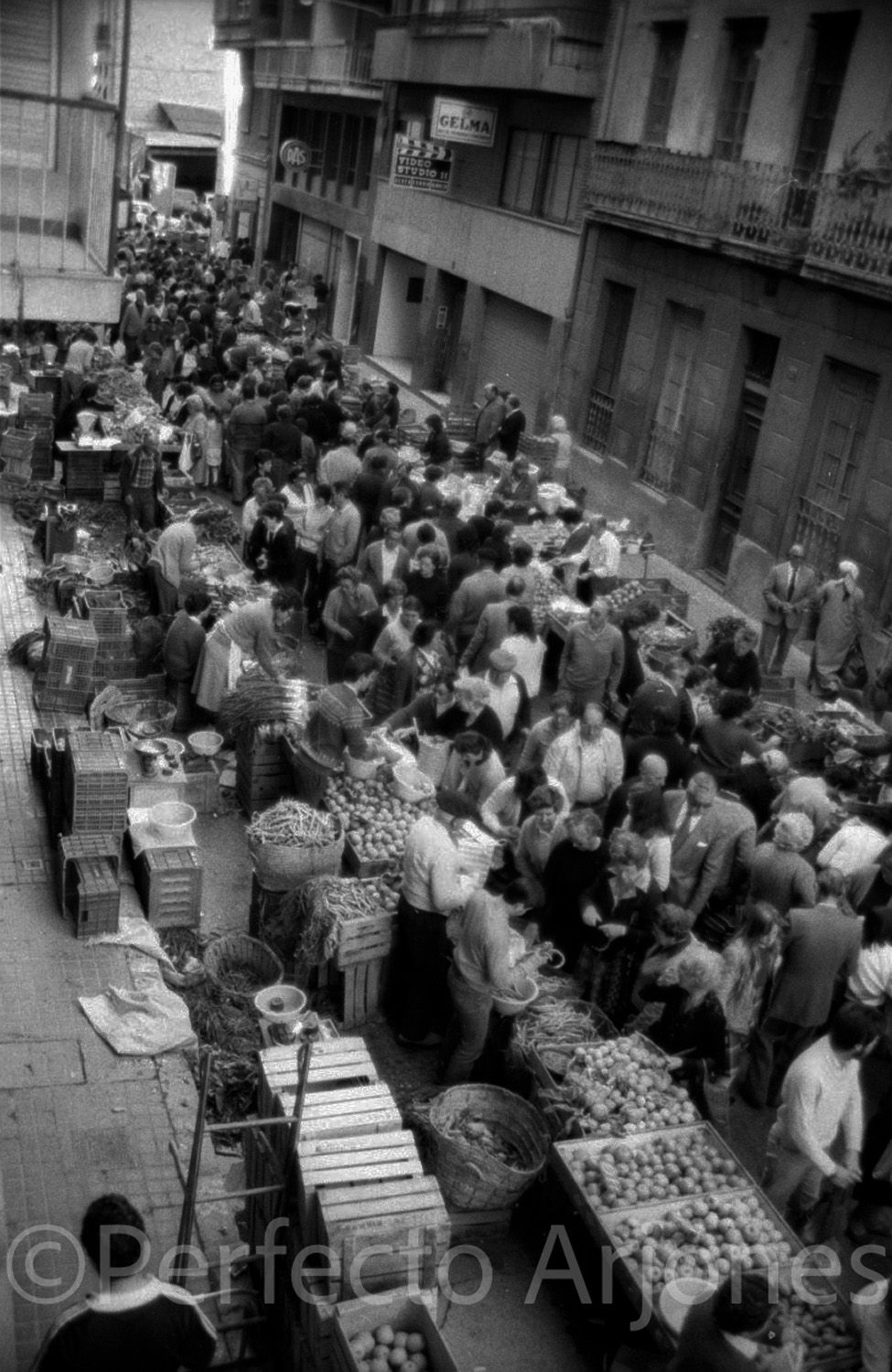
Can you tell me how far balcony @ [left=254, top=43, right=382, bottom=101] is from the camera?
3284 centimetres

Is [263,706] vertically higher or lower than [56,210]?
lower

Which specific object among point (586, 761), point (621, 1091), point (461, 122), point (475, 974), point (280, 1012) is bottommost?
point (280, 1012)

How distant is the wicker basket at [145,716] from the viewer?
11.0 meters

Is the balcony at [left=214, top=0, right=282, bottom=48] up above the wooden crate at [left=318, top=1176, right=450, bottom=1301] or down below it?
above

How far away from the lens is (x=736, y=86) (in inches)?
730

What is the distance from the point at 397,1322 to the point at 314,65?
36661 millimetres

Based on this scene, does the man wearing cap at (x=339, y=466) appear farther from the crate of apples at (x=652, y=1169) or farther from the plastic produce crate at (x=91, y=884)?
the crate of apples at (x=652, y=1169)

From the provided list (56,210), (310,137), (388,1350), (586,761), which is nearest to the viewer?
(388,1350)

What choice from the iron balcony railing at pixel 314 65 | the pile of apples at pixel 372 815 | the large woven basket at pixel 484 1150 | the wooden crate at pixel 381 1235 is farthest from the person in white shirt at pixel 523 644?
the iron balcony railing at pixel 314 65

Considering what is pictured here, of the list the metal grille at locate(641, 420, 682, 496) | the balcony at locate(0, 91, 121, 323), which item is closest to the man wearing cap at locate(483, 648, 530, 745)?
the balcony at locate(0, 91, 121, 323)

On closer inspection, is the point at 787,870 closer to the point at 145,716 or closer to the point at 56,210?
the point at 145,716

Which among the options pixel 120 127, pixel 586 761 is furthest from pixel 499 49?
pixel 586 761

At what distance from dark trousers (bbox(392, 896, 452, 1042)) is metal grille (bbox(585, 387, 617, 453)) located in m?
14.8

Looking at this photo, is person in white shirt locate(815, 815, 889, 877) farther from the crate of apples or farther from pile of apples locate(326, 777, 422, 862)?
pile of apples locate(326, 777, 422, 862)
